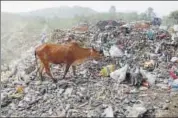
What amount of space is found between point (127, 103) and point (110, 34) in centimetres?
494

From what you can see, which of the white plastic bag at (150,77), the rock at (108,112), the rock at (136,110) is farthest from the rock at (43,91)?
the white plastic bag at (150,77)

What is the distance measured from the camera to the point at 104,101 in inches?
328

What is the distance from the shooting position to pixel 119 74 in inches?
375

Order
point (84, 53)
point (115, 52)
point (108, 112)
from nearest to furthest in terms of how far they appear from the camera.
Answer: point (108, 112)
point (84, 53)
point (115, 52)

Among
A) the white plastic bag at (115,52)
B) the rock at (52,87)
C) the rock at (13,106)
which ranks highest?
the white plastic bag at (115,52)

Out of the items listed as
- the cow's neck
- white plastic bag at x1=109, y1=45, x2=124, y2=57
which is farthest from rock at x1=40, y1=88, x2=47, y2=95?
white plastic bag at x1=109, y1=45, x2=124, y2=57

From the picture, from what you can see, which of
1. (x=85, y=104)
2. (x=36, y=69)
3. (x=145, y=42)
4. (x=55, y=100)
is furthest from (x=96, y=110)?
(x=145, y=42)

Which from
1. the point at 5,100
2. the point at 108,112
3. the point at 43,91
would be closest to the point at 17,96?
the point at 5,100

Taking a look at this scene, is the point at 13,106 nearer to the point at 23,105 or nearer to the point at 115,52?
the point at 23,105

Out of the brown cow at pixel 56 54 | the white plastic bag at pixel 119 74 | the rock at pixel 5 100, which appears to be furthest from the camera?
the white plastic bag at pixel 119 74

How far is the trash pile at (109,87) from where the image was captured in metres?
8.04

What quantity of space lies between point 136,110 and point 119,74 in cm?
184

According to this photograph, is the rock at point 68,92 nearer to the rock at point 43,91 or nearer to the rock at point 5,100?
the rock at point 43,91

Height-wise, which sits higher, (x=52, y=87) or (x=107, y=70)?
(x=107, y=70)
